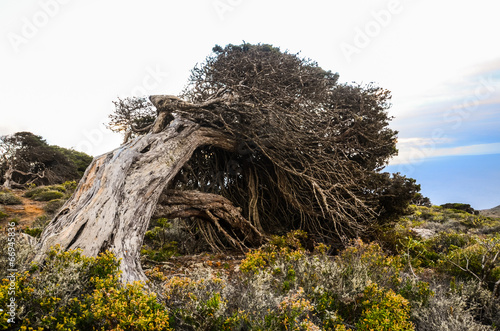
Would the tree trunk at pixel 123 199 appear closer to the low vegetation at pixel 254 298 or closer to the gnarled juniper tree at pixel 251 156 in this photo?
the gnarled juniper tree at pixel 251 156

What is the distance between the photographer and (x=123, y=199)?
475 cm

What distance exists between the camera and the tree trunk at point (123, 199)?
4.04 m

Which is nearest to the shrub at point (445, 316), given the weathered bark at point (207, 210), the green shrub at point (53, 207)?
the weathered bark at point (207, 210)

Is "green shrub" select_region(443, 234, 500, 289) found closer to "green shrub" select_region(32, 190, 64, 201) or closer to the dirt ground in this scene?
the dirt ground

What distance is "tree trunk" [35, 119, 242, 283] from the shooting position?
4.04 m

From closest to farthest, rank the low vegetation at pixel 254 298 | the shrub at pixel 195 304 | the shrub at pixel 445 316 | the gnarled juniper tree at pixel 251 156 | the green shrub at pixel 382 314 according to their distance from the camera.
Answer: the low vegetation at pixel 254 298
the shrub at pixel 195 304
the green shrub at pixel 382 314
the shrub at pixel 445 316
the gnarled juniper tree at pixel 251 156

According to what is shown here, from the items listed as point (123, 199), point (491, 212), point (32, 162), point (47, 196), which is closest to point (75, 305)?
point (123, 199)

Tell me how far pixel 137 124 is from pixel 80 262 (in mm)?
6320

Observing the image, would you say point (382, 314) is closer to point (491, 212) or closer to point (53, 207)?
point (53, 207)

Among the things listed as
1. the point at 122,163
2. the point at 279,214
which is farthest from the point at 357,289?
the point at 279,214

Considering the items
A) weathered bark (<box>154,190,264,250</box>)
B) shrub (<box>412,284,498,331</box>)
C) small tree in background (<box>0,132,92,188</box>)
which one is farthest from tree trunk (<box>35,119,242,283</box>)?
small tree in background (<box>0,132,92,188</box>)

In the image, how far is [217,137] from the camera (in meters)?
7.33

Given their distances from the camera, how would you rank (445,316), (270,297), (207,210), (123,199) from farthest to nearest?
(207,210)
(123,199)
(445,316)
(270,297)

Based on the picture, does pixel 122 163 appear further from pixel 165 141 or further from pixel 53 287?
pixel 53 287
